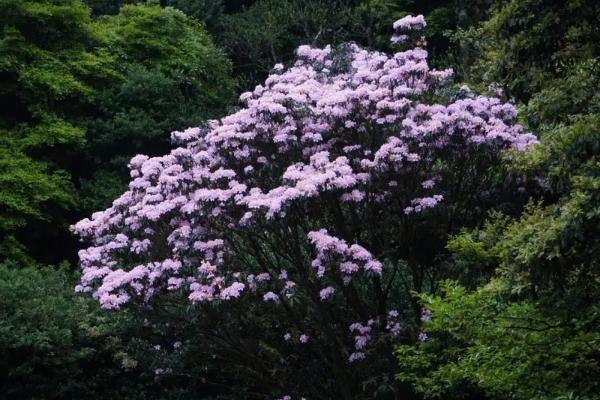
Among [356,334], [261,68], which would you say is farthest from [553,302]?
[261,68]

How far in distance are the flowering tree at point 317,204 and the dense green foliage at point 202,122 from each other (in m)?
0.33

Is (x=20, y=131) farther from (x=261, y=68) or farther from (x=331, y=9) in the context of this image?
(x=331, y=9)

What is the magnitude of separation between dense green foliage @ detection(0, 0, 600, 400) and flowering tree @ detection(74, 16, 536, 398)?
33 centimetres

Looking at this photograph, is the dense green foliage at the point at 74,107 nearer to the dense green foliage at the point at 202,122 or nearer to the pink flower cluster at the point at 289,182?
the dense green foliage at the point at 202,122

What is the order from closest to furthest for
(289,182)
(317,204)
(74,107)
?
1. (289,182)
2. (317,204)
3. (74,107)

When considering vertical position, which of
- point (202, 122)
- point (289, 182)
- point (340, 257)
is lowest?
point (340, 257)

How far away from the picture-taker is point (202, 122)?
7.48 metres

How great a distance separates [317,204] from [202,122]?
5.75 ft

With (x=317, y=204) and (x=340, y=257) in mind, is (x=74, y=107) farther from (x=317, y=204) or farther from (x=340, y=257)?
(x=340, y=257)

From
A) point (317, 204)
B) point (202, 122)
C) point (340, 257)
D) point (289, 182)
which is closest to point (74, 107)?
point (202, 122)

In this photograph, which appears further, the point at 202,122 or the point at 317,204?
the point at 202,122

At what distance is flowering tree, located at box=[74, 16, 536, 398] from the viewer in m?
6.19

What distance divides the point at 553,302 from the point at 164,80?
9798mm

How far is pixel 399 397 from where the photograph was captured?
6.73 metres
